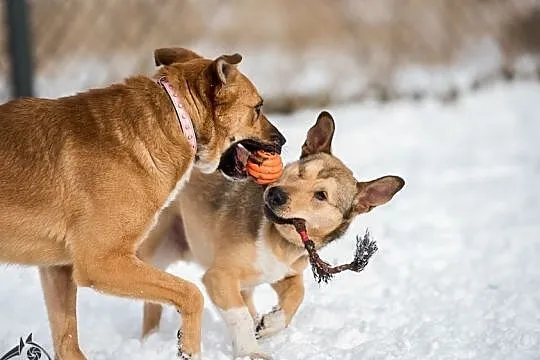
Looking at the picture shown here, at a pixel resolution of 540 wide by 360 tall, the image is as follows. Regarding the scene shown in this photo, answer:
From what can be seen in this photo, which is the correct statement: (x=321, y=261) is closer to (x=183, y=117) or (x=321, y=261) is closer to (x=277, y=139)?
(x=277, y=139)

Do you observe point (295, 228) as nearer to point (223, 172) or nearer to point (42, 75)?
point (223, 172)

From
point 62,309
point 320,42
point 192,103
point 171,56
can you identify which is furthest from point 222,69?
point 320,42

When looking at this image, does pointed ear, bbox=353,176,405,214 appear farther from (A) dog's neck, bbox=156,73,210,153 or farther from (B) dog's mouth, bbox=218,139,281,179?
(A) dog's neck, bbox=156,73,210,153

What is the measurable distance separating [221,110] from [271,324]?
133 centimetres

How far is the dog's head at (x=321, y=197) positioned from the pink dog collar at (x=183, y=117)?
696mm

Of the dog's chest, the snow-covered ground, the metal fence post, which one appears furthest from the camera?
the metal fence post

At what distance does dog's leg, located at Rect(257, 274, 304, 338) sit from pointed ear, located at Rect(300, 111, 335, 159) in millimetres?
766

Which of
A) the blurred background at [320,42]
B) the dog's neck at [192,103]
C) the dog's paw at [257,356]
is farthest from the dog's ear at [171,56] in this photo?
the blurred background at [320,42]

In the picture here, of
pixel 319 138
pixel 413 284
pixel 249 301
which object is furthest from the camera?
pixel 413 284

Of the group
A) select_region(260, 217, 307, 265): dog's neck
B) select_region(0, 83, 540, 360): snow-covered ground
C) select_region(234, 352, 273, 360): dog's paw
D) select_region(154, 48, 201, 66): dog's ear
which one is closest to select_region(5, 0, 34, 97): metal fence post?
select_region(0, 83, 540, 360): snow-covered ground

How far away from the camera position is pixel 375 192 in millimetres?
5699

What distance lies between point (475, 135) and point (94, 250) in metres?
7.57

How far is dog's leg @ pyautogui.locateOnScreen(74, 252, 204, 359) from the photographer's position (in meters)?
4.59

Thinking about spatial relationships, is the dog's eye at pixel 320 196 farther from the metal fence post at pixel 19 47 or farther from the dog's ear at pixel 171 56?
the metal fence post at pixel 19 47
